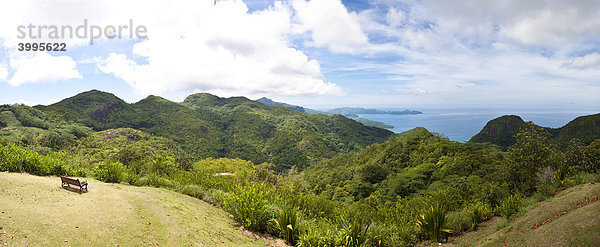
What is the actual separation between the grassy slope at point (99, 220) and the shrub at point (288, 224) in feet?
2.54

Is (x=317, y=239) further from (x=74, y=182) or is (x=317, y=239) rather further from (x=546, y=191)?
(x=546, y=191)

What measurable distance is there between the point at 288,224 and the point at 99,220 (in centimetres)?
557

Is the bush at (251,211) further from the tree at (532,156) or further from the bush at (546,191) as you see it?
the tree at (532,156)

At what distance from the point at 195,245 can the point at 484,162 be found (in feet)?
120

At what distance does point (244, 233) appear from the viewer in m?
8.43

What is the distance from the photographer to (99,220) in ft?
20.9

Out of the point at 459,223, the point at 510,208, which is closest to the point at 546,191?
the point at 510,208

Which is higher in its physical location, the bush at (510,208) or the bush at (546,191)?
the bush at (546,191)

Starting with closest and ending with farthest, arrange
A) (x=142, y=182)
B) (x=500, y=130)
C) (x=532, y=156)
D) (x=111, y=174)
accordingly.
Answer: (x=111, y=174) → (x=142, y=182) → (x=532, y=156) → (x=500, y=130)

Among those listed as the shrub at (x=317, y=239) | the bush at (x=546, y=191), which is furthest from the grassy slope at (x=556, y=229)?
the shrub at (x=317, y=239)

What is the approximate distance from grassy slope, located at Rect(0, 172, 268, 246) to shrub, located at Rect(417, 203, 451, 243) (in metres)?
6.01

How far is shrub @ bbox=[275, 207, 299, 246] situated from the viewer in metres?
8.34

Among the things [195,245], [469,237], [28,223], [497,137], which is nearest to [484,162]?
[469,237]

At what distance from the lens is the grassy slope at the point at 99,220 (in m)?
5.38
